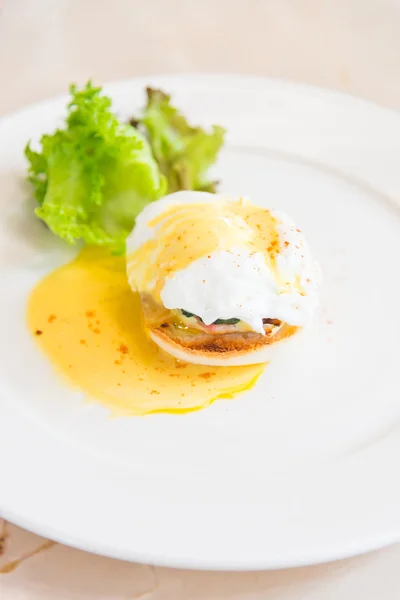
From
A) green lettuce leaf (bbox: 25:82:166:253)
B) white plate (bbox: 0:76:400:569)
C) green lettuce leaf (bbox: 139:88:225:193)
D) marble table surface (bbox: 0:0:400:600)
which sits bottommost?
white plate (bbox: 0:76:400:569)

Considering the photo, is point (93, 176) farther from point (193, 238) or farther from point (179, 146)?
point (193, 238)

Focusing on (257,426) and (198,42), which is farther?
(198,42)

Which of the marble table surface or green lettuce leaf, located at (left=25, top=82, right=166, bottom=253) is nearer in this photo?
green lettuce leaf, located at (left=25, top=82, right=166, bottom=253)

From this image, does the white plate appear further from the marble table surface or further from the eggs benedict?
the marble table surface

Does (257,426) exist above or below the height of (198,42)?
below

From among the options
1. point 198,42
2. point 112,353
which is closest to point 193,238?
point 112,353

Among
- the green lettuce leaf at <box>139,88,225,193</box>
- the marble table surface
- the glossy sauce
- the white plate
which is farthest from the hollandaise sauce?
the marble table surface
